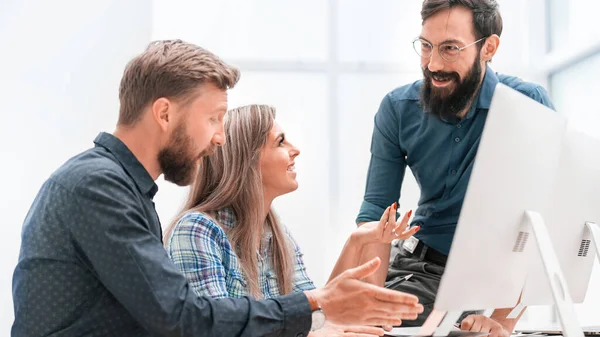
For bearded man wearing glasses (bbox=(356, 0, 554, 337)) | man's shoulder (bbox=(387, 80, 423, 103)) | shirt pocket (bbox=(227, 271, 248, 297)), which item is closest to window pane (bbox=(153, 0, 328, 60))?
man's shoulder (bbox=(387, 80, 423, 103))

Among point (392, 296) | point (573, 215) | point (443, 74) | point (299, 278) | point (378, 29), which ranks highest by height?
point (378, 29)

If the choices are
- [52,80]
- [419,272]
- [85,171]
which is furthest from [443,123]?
[52,80]

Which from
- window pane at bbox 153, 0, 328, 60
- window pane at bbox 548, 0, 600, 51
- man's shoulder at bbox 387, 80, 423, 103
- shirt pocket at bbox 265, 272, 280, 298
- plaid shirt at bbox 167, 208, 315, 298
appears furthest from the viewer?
window pane at bbox 153, 0, 328, 60

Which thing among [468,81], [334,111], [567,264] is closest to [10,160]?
[334,111]

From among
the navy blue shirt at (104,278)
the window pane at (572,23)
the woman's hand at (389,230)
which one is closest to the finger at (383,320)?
the navy blue shirt at (104,278)

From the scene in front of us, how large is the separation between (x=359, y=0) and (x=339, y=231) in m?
1.38

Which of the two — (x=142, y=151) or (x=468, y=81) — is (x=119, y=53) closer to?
(x=468, y=81)

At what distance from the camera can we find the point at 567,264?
159 centimetres

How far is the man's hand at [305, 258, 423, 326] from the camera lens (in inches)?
53.4

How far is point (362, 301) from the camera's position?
1.37 meters

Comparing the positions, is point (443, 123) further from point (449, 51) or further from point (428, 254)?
point (428, 254)

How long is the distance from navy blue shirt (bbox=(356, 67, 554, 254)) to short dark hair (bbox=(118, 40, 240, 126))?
44.4 inches

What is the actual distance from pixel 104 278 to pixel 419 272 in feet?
4.45

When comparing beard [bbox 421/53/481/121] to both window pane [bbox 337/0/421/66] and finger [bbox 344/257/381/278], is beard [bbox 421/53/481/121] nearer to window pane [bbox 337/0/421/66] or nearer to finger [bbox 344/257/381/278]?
finger [bbox 344/257/381/278]
